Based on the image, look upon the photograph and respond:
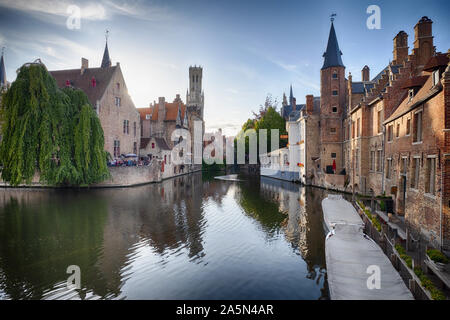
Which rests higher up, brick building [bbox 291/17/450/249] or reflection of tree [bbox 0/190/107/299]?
brick building [bbox 291/17/450/249]

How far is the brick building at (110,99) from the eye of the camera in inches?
Answer: 1510

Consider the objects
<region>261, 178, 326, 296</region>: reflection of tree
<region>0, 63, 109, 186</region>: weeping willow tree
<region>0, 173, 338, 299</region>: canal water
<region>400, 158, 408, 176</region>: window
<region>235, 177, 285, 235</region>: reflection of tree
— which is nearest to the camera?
<region>0, 173, 338, 299</region>: canal water

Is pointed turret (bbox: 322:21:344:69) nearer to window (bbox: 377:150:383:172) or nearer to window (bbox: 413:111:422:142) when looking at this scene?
window (bbox: 377:150:383:172)

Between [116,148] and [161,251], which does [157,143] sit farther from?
[161,251]

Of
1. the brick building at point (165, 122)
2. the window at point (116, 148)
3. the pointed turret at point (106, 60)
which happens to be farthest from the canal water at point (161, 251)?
the pointed turret at point (106, 60)

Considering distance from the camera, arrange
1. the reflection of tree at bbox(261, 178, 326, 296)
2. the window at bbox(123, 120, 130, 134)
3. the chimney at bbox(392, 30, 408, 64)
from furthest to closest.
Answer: the window at bbox(123, 120, 130, 134)
the chimney at bbox(392, 30, 408, 64)
the reflection of tree at bbox(261, 178, 326, 296)

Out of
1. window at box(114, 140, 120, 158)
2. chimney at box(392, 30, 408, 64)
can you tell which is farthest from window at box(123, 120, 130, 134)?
chimney at box(392, 30, 408, 64)

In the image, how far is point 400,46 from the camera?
27.5m

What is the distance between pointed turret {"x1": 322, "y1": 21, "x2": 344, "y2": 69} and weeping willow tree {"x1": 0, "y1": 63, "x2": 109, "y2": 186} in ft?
100

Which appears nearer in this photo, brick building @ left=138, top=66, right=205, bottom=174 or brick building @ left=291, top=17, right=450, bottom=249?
brick building @ left=291, top=17, right=450, bottom=249

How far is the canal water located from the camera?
8.78 m

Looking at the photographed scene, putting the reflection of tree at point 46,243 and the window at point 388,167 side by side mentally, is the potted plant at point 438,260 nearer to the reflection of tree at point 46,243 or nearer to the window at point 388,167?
the reflection of tree at point 46,243

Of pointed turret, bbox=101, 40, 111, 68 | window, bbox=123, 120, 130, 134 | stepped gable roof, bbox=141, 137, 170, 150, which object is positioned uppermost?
pointed turret, bbox=101, 40, 111, 68
